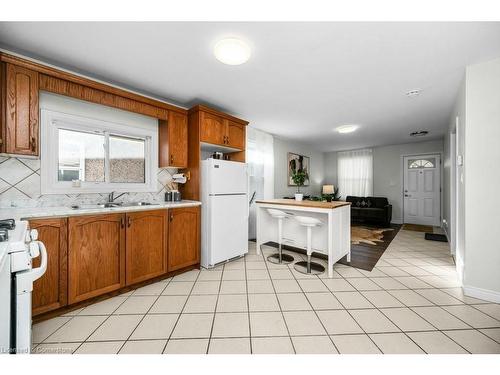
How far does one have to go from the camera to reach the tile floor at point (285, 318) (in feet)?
4.90

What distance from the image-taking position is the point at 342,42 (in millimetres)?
1785

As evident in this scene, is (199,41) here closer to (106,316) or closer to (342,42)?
(342,42)

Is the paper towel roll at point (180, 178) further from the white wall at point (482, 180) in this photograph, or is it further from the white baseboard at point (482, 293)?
the white baseboard at point (482, 293)

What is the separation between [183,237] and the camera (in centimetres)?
271

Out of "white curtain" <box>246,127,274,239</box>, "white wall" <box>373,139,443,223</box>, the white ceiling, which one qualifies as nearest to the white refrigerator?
the white ceiling

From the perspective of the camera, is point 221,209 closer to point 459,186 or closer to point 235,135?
point 235,135

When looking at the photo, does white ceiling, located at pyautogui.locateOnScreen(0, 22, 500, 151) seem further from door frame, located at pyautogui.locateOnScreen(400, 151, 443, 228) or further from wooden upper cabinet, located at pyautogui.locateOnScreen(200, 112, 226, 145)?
door frame, located at pyautogui.locateOnScreen(400, 151, 443, 228)

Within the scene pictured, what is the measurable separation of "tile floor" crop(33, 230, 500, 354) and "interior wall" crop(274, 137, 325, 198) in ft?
10.3

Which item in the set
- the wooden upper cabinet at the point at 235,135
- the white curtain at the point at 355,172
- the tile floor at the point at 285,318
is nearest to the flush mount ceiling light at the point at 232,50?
the wooden upper cabinet at the point at 235,135

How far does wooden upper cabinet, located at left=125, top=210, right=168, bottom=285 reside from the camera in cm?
222

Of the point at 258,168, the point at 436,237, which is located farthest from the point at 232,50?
the point at 436,237

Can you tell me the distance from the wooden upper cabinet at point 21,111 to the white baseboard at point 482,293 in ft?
14.8

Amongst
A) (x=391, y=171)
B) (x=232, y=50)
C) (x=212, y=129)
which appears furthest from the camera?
(x=391, y=171)

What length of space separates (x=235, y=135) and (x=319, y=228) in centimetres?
197
